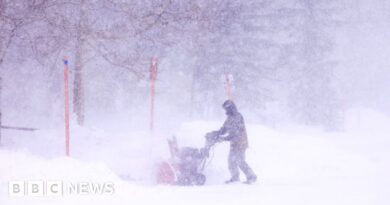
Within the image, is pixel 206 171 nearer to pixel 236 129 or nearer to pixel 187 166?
pixel 187 166

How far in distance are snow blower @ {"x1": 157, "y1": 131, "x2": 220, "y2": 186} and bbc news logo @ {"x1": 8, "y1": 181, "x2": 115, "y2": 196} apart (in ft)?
8.14

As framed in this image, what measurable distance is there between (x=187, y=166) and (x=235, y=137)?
1.18 m

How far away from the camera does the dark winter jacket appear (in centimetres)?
907

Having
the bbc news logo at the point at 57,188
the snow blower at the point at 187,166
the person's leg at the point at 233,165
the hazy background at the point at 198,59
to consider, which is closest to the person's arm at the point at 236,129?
the snow blower at the point at 187,166

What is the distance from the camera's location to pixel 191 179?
9.27 m

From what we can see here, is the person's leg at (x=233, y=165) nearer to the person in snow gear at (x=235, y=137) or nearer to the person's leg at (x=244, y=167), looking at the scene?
the person in snow gear at (x=235, y=137)

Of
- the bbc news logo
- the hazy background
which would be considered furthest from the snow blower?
the hazy background

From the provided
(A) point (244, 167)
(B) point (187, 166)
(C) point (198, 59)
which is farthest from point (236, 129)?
(C) point (198, 59)

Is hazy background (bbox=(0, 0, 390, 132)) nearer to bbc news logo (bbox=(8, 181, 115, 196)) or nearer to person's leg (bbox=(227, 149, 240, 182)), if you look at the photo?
person's leg (bbox=(227, 149, 240, 182))

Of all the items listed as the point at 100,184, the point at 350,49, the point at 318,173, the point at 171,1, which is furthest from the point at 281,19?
the point at 100,184

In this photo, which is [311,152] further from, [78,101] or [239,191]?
[78,101]

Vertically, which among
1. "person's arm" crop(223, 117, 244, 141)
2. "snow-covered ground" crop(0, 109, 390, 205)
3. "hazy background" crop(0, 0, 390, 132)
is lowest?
"snow-covered ground" crop(0, 109, 390, 205)

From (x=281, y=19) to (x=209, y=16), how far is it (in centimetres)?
1438

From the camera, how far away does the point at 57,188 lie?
6.39 meters
